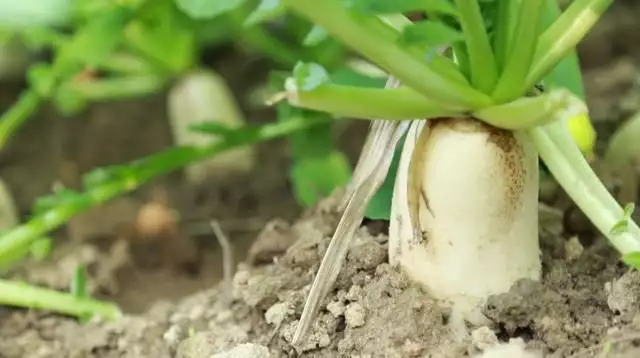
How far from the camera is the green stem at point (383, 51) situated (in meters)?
0.52

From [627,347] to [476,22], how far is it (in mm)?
220

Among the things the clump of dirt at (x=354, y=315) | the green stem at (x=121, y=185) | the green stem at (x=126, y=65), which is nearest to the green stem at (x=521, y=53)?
the clump of dirt at (x=354, y=315)

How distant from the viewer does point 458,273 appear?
2.00 feet

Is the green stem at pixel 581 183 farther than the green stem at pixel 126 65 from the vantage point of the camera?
No

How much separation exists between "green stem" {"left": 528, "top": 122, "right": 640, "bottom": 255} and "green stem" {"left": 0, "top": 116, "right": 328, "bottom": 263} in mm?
357

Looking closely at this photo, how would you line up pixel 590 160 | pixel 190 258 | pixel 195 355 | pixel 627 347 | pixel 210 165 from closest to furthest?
pixel 627 347 < pixel 195 355 < pixel 590 160 < pixel 190 258 < pixel 210 165

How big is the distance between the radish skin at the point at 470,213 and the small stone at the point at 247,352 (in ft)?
0.39

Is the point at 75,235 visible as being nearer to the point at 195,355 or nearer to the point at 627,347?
the point at 195,355

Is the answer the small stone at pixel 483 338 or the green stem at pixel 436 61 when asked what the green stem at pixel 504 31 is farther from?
the small stone at pixel 483 338

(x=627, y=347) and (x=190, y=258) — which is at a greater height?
(x=627, y=347)

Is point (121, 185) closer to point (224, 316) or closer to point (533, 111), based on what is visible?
point (224, 316)

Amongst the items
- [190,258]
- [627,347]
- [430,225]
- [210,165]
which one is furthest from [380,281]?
[210,165]

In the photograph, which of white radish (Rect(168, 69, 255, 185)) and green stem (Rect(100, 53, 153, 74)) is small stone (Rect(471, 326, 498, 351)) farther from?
green stem (Rect(100, 53, 153, 74))

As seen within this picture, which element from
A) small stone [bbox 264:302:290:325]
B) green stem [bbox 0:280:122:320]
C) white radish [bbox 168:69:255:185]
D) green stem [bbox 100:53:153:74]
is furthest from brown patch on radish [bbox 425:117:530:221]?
green stem [bbox 100:53:153:74]
